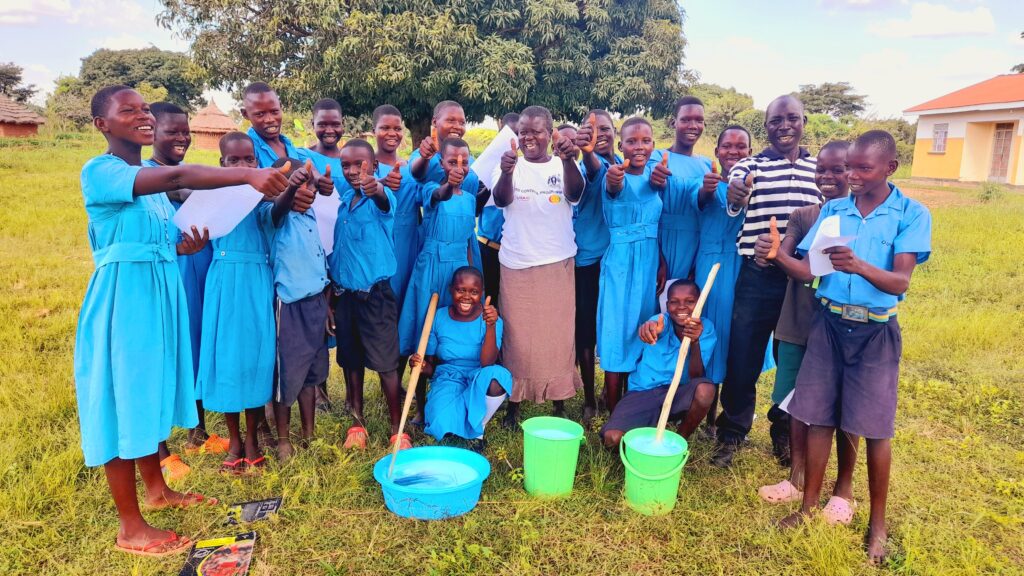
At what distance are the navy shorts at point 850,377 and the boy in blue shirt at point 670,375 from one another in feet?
1.87

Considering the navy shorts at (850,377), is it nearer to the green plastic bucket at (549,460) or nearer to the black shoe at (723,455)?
the black shoe at (723,455)

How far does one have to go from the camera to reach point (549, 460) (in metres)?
2.76

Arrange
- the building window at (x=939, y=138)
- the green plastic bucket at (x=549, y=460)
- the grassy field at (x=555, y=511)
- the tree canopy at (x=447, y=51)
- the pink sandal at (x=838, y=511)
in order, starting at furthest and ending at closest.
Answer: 1. the building window at (x=939, y=138)
2. the tree canopy at (x=447, y=51)
3. the green plastic bucket at (x=549, y=460)
4. the pink sandal at (x=838, y=511)
5. the grassy field at (x=555, y=511)

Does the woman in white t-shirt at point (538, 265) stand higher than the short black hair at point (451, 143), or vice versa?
the short black hair at point (451, 143)

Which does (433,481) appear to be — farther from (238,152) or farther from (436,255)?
(238,152)

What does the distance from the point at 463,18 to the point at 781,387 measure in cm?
919

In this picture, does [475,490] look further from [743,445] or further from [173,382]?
[743,445]

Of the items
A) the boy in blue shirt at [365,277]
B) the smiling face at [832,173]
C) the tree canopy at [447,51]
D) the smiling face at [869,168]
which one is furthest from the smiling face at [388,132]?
the tree canopy at [447,51]

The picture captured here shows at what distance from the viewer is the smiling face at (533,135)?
3141mm

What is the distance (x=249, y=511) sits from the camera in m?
2.69

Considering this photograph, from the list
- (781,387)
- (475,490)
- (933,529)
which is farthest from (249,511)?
(933,529)

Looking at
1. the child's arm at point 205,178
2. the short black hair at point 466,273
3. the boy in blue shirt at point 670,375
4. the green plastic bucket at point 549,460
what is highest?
the child's arm at point 205,178

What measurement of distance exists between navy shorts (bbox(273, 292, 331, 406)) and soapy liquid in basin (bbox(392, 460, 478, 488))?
679 millimetres

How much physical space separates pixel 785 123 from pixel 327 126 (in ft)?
8.16
